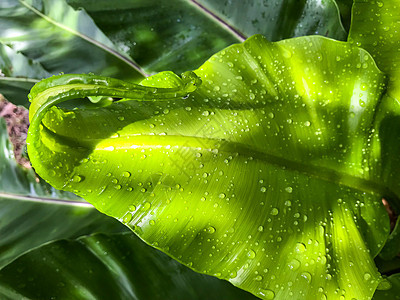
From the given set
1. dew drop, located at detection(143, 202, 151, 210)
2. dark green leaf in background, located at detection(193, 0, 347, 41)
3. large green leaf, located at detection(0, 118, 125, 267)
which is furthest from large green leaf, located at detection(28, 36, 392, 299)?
large green leaf, located at detection(0, 118, 125, 267)

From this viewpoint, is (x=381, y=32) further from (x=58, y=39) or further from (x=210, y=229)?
(x=58, y=39)

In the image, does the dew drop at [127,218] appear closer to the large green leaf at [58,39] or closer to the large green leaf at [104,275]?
the large green leaf at [104,275]

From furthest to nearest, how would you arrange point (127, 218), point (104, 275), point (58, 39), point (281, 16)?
point (58, 39)
point (281, 16)
point (104, 275)
point (127, 218)

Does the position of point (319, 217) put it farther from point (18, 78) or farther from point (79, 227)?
point (18, 78)

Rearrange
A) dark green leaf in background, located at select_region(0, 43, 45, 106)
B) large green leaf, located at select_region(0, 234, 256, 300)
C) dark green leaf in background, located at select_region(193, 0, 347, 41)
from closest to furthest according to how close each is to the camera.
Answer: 1. large green leaf, located at select_region(0, 234, 256, 300)
2. dark green leaf in background, located at select_region(193, 0, 347, 41)
3. dark green leaf in background, located at select_region(0, 43, 45, 106)

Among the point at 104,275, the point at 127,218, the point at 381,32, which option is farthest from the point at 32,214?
the point at 381,32

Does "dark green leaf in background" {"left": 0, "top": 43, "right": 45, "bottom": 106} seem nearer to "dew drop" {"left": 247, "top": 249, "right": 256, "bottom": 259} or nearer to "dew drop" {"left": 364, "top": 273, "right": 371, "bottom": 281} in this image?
"dew drop" {"left": 247, "top": 249, "right": 256, "bottom": 259}
